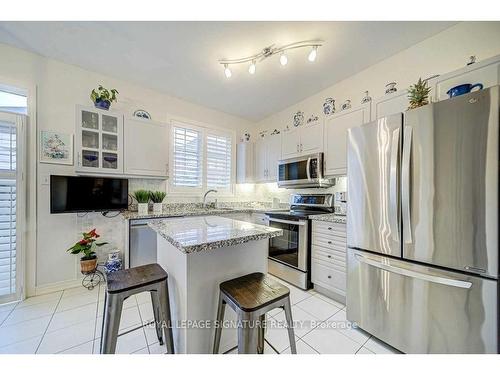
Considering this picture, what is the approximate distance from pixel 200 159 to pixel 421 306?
3.27 meters

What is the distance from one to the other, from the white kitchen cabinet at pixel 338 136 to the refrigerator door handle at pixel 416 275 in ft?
3.70

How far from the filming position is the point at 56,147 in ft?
7.48

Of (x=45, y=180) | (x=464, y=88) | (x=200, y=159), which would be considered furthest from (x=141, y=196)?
(x=464, y=88)

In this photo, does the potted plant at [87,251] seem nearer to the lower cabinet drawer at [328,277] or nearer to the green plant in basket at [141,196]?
the green plant in basket at [141,196]

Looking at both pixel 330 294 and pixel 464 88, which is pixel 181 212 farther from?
pixel 464 88

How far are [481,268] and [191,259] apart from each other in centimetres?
166

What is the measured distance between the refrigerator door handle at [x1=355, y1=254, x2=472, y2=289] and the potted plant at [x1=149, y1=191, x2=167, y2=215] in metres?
2.51

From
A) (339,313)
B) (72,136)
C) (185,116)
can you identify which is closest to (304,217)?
(339,313)

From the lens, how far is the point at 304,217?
2363 mm

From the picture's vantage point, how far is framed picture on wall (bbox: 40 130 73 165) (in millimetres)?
2205

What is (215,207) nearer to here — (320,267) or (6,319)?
(320,267)

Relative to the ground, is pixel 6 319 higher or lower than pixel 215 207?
lower

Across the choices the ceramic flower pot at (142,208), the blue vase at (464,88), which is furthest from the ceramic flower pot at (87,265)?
the blue vase at (464,88)

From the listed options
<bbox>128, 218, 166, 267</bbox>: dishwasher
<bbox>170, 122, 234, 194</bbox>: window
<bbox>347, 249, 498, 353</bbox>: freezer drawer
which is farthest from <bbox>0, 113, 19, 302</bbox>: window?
<bbox>347, 249, 498, 353</bbox>: freezer drawer
